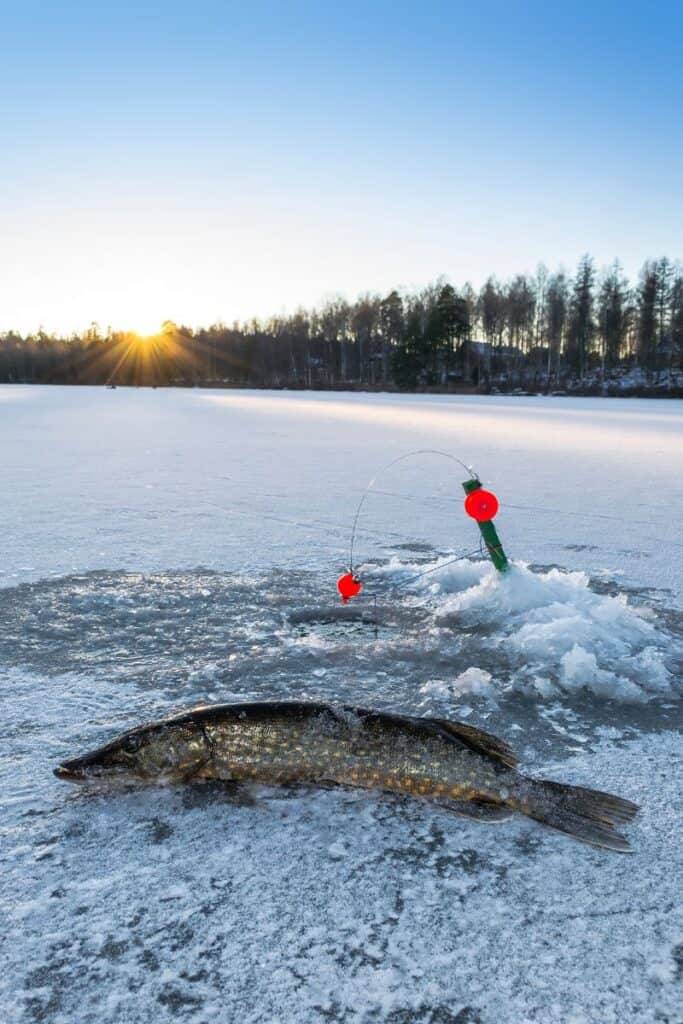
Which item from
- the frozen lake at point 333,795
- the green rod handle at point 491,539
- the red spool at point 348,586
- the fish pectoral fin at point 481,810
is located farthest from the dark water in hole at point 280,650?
the fish pectoral fin at point 481,810

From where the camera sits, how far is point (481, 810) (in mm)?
2402

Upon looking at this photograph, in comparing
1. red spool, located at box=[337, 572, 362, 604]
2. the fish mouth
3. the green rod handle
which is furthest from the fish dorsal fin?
the green rod handle

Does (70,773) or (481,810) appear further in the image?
(70,773)

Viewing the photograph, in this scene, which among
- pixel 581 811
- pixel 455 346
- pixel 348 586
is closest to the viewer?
pixel 581 811

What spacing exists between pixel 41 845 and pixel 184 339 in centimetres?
10738

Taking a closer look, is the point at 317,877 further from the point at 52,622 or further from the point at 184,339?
the point at 184,339

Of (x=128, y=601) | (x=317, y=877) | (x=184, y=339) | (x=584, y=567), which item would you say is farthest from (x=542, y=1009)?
(x=184, y=339)

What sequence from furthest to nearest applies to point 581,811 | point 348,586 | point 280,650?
1. point 348,586
2. point 280,650
3. point 581,811

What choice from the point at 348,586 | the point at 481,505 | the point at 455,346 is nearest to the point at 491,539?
the point at 481,505

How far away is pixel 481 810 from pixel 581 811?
33cm

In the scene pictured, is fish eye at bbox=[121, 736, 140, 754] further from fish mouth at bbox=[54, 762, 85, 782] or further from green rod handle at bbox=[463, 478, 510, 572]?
green rod handle at bbox=[463, 478, 510, 572]

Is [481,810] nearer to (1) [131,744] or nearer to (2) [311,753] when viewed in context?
(2) [311,753]

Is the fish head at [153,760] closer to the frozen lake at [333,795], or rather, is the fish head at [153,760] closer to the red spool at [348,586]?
the frozen lake at [333,795]

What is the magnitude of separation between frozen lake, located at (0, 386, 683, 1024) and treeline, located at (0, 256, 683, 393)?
5100cm
